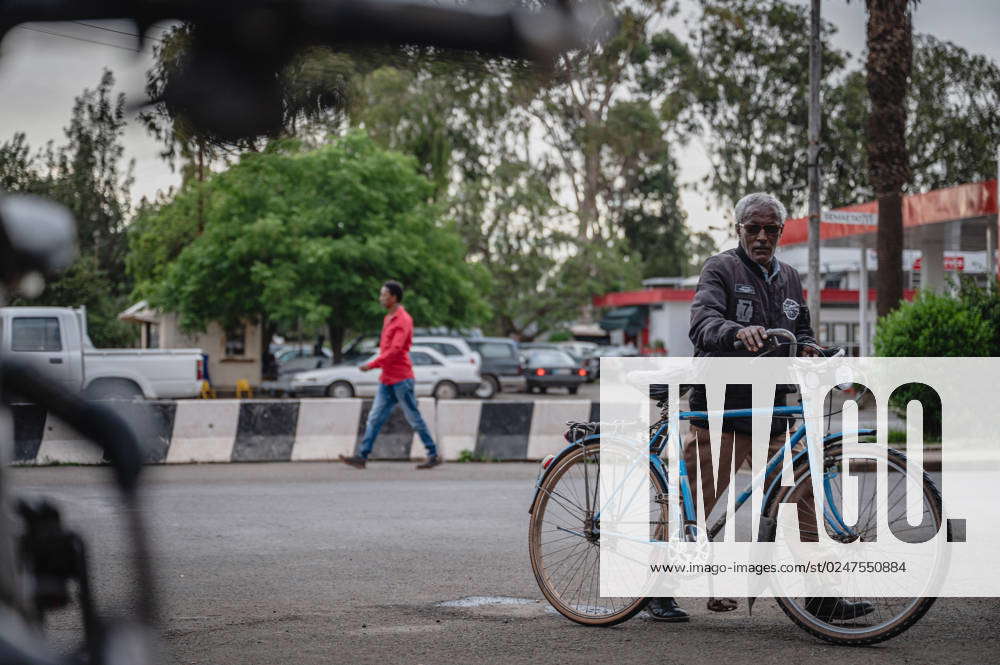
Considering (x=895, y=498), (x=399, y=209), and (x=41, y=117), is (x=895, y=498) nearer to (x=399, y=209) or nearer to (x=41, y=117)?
(x=41, y=117)

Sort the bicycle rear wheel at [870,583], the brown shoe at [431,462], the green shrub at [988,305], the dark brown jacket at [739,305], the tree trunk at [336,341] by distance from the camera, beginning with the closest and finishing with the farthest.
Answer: the bicycle rear wheel at [870,583] < the dark brown jacket at [739,305] < the brown shoe at [431,462] < the green shrub at [988,305] < the tree trunk at [336,341]

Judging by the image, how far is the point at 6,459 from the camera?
0.98 meters

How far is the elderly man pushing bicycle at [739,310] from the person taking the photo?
4.63m

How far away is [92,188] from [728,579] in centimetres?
378

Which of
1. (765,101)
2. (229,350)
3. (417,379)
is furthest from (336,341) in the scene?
(765,101)

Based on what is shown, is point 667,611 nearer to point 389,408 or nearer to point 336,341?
point 389,408

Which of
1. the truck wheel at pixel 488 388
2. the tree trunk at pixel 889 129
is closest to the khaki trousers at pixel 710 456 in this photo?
the tree trunk at pixel 889 129

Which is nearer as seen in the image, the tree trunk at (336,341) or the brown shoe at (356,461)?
the brown shoe at (356,461)

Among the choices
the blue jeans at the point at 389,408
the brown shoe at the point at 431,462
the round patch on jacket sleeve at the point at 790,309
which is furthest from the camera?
the brown shoe at the point at 431,462

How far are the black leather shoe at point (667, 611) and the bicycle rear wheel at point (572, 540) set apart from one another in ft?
0.86

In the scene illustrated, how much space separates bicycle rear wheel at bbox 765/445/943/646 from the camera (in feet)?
13.8

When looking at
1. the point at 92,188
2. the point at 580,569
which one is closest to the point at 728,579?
the point at 580,569

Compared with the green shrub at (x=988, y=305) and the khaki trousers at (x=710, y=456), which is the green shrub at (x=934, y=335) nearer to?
the green shrub at (x=988, y=305)

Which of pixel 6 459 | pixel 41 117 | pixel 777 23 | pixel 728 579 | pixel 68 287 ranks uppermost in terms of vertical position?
pixel 777 23
